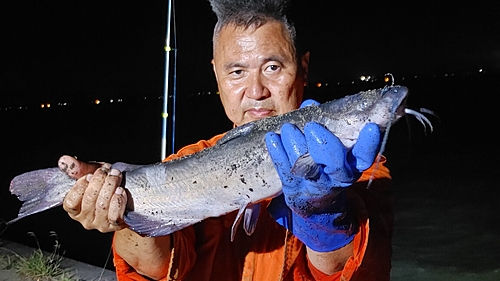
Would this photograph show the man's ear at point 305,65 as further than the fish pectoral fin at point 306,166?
Yes

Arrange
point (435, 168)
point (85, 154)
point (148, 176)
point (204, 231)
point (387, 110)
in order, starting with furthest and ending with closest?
1. point (85, 154)
2. point (435, 168)
3. point (204, 231)
4. point (148, 176)
5. point (387, 110)

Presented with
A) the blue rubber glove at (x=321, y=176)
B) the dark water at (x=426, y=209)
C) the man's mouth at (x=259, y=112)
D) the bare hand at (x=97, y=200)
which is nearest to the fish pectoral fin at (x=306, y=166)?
the blue rubber glove at (x=321, y=176)

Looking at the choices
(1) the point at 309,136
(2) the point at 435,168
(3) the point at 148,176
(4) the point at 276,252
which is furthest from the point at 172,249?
(2) the point at 435,168

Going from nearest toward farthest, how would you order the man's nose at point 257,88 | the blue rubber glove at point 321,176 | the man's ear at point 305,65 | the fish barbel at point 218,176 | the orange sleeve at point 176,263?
the blue rubber glove at point 321,176 < the fish barbel at point 218,176 < the orange sleeve at point 176,263 < the man's nose at point 257,88 < the man's ear at point 305,65

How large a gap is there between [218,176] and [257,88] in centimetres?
80

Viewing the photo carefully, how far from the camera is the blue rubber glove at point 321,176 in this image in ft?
7.58

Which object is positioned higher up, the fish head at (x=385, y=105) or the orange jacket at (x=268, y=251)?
the fish head at (x=385, y=105)

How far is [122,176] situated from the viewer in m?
2.95

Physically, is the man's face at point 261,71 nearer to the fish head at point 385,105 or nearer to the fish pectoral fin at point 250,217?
the fish pectoral fin at point 250,217

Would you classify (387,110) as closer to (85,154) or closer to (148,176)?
(148,176)

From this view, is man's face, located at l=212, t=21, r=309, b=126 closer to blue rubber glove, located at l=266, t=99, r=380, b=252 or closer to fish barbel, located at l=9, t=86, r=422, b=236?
fish barbel, located at l=9, t=86, r=422, b=236

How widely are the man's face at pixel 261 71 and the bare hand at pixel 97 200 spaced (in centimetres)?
107

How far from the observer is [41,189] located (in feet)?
9.94

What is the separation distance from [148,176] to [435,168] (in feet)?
47.1
